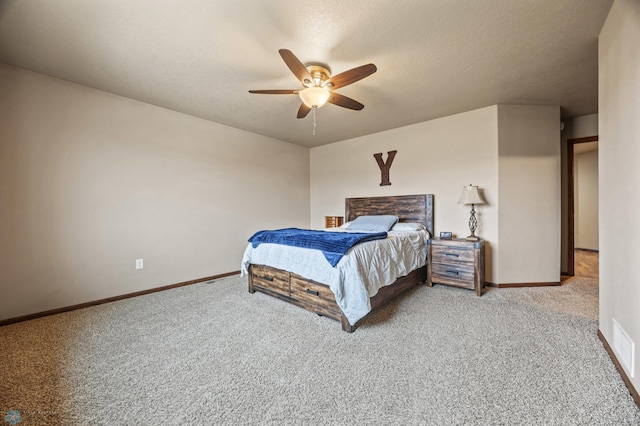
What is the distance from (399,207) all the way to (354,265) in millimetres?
2294

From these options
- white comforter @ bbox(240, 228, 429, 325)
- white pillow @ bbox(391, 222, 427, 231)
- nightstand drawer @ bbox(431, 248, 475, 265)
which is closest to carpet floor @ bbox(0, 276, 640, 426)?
white comforter @ bbox(240, 228, 429, 325)

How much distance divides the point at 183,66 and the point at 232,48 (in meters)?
0.62

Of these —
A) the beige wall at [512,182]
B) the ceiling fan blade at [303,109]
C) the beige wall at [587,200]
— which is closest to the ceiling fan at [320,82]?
the ceiling fan blade at [303,109]

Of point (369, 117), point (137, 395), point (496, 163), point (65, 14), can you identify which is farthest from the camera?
point (369, 117)

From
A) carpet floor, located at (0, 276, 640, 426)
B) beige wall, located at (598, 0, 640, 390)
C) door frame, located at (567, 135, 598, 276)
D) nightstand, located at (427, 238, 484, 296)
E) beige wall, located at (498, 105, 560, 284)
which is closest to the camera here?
carpet floor, located at (0, 276, 640, 426)

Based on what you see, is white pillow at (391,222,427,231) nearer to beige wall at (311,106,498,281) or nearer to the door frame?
beige wall at (311,106,498,281)

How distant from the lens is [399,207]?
4.13 metres

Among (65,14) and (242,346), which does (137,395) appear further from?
(65,14)

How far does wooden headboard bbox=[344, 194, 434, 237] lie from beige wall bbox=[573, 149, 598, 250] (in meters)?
4.95

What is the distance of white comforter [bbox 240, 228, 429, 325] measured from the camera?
2105 mm

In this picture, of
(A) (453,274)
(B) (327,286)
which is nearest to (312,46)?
(B) (327,286)

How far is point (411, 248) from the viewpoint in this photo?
10.3 feet

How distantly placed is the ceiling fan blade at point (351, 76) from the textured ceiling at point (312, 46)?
0.79ft

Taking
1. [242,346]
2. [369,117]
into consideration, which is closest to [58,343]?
[242,346]
